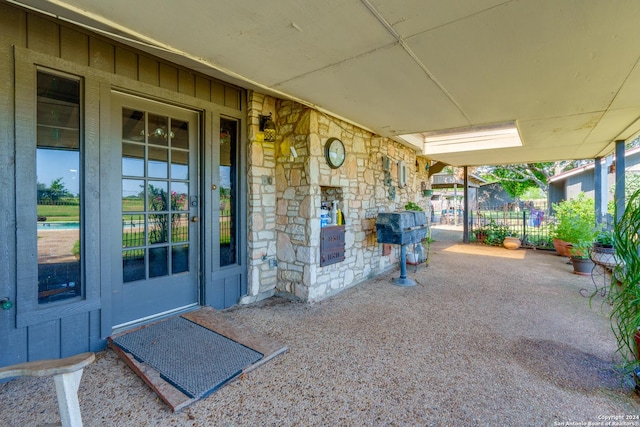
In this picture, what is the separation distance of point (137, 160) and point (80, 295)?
48.8 inches

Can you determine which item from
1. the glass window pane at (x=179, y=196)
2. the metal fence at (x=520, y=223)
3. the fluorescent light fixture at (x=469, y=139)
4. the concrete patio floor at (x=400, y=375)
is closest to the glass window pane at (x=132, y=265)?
the glass window pane at (x=179, y=196)

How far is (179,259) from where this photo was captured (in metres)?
3.00

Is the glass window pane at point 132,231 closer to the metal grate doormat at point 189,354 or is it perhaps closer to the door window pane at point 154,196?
the door window pane at point 154,196

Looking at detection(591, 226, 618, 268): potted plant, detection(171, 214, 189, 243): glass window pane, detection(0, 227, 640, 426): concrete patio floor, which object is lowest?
detection(0, 227, 640, 426): concrete patio floor

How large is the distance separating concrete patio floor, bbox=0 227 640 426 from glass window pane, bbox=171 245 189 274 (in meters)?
0.72

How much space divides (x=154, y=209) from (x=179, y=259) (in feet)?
1.88

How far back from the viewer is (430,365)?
221 centimetres

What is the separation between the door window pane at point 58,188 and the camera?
217 centimetres

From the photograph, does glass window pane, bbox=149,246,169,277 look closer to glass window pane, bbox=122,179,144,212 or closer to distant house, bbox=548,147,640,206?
glass window pane, bbox=122,179,144,212

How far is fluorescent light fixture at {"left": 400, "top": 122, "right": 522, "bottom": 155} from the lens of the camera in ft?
17.0

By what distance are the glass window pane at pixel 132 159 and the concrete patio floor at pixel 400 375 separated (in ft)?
5.13

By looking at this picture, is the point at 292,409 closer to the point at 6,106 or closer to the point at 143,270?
the point at 143,270

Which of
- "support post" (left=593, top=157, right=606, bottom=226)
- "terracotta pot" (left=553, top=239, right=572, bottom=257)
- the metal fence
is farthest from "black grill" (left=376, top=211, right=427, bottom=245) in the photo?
the metal fence

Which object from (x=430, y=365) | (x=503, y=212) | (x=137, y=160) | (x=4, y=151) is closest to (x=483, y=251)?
(x=503, y=212)
